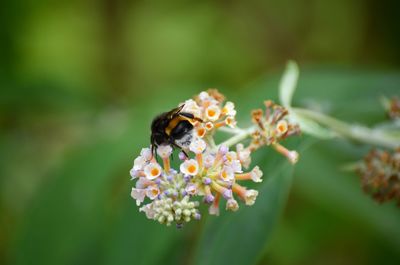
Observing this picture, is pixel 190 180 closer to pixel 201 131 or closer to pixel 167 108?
pixel 201 131

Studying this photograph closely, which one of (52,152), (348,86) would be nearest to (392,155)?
(348,86)

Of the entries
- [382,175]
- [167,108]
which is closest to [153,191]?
[382,175]

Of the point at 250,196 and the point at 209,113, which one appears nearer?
the point at 250,196

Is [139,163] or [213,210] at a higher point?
[139,163]

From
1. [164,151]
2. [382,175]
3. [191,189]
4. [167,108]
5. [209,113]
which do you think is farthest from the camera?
[167,108]

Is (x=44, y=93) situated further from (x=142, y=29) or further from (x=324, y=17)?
(x=324, y=17)

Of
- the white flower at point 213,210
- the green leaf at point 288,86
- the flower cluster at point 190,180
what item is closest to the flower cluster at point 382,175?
the green leaf at point 288,86

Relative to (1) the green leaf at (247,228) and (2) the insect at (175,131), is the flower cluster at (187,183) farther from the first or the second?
(1) the green leaf at (247,228)
